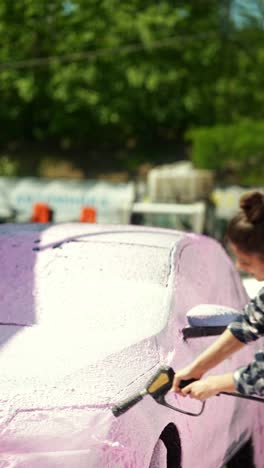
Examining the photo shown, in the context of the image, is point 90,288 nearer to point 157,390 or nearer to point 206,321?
point 206,321

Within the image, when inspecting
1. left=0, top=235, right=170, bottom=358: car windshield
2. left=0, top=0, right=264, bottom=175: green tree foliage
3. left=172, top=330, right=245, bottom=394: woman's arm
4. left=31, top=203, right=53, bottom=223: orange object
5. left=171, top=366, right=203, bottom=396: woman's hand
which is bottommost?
left=0, top=0, right=264, bottom=175: green tree foliage

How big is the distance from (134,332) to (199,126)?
3915 cm

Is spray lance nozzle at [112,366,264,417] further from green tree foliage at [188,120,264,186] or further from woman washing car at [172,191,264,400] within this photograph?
green tree foliage at [188,120,264,186]

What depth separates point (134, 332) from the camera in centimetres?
389

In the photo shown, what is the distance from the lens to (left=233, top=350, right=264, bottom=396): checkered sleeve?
317 centimetres

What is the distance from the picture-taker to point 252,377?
319cm

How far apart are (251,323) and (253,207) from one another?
374mm

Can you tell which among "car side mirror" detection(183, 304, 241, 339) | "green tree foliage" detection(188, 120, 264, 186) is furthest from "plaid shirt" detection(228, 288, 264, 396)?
"green tree foliage" detection(188, 120, 264, 186)

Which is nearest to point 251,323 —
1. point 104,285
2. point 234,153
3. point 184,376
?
point 184,376

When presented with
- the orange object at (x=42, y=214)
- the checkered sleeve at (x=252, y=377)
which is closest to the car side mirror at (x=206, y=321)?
the checkered sleeve at (x=252, y=377)

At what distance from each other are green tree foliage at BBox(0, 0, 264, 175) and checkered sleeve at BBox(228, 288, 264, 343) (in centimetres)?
3716

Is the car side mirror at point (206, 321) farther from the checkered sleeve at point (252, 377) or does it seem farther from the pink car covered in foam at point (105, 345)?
the checkered sleeve at point (252, 377)

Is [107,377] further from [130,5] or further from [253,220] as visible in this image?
[130,5]

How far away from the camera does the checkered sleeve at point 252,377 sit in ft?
10.4
